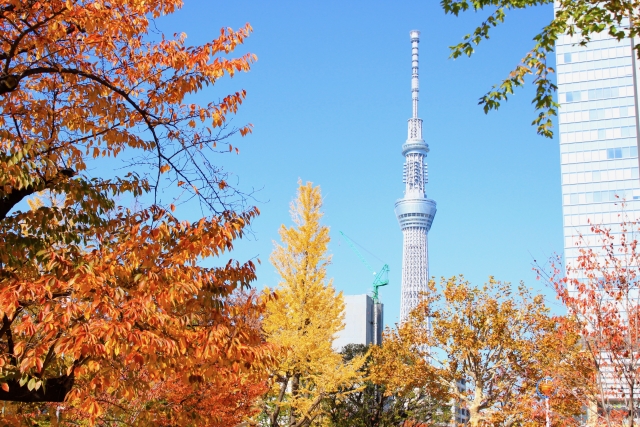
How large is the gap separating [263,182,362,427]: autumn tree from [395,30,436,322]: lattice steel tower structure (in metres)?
111

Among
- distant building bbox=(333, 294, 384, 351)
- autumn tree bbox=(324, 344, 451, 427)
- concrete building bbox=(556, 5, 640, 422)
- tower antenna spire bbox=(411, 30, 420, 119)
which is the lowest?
autumn tree bbox=(324, 344, 451, 427)

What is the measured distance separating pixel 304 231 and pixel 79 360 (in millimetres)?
15572

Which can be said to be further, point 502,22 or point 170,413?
point 170,413

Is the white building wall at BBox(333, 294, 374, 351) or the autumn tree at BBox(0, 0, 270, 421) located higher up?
the white building wall at BBox(333, 294, 374, 351)

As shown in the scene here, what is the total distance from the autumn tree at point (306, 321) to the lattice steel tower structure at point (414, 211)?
111 meters

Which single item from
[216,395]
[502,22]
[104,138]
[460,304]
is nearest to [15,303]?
[104,138]

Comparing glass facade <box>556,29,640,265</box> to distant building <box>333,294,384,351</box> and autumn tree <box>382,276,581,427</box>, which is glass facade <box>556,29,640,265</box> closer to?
distant building <box>333,294,384,351</box>

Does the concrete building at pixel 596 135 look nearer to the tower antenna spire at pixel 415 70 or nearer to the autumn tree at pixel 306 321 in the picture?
the autumn tree at pixel 306 321

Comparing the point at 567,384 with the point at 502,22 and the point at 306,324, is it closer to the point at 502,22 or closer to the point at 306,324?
the point at 306,324

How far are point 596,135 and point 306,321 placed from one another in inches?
2964

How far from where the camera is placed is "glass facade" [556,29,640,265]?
3305 inches

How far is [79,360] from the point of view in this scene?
6.60 m

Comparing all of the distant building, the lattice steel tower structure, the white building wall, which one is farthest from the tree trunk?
the lattice steel tower structure

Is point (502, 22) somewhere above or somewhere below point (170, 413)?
above
